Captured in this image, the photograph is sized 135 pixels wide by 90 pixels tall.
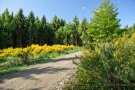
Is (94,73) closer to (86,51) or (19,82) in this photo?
(86,51)

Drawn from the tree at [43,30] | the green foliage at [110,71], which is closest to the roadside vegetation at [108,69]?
the green foliage at [110,71]

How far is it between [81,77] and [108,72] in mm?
788

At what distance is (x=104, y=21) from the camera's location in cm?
1580

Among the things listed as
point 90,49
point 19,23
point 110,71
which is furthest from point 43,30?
point 110,71

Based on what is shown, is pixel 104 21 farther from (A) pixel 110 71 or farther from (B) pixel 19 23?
(B) pixel 19 23

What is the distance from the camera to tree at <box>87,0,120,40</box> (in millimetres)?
15750

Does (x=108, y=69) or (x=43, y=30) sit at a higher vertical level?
(x=43, y=30)

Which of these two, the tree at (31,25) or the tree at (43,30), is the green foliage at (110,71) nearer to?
the tree at (31,25)

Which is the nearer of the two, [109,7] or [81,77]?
[81,77]

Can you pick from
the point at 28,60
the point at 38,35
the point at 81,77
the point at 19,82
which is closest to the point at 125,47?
the point at 81,77

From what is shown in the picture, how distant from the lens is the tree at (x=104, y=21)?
15750 mm

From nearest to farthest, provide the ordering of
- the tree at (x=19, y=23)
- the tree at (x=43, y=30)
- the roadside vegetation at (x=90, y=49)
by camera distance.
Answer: the roadside vegetation at (x=90, y=49), the tree at (x=19, y=23), the tree at (x=43, y=30)

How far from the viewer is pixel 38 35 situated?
49.2m

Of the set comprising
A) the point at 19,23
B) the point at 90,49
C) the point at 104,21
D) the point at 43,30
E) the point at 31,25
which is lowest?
the point at 90,49
